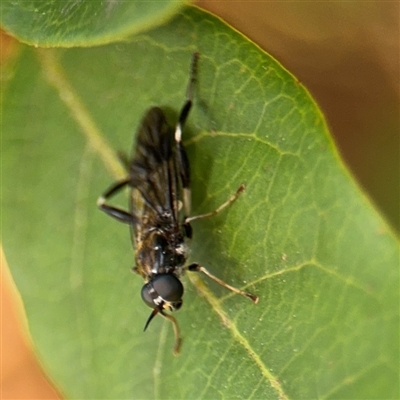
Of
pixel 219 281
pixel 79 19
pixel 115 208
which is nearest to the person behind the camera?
pixel 79 19

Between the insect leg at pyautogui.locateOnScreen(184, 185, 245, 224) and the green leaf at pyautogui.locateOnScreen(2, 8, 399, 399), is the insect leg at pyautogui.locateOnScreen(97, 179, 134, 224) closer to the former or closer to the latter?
the green leaf at pyautogui.locateOnScreen(2, 8, 399, 399)

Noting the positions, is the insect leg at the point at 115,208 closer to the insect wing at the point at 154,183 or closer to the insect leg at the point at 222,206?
the insect wing at the point at 154,183

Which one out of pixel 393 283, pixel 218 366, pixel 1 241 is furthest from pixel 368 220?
pixel 1 241

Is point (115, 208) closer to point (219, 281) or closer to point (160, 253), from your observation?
point (160, 253)

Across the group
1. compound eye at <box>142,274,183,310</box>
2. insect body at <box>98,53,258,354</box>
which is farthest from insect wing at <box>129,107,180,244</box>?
compound eye at <box>142,274,183,310</box>

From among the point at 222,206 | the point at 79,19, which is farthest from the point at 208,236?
the point at 79,19

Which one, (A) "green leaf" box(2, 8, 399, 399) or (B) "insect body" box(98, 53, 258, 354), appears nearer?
(A) "green leaf" box(2, 8, 399, 399)

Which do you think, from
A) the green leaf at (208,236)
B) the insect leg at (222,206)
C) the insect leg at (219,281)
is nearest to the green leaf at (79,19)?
the green leaf at (208,236)
